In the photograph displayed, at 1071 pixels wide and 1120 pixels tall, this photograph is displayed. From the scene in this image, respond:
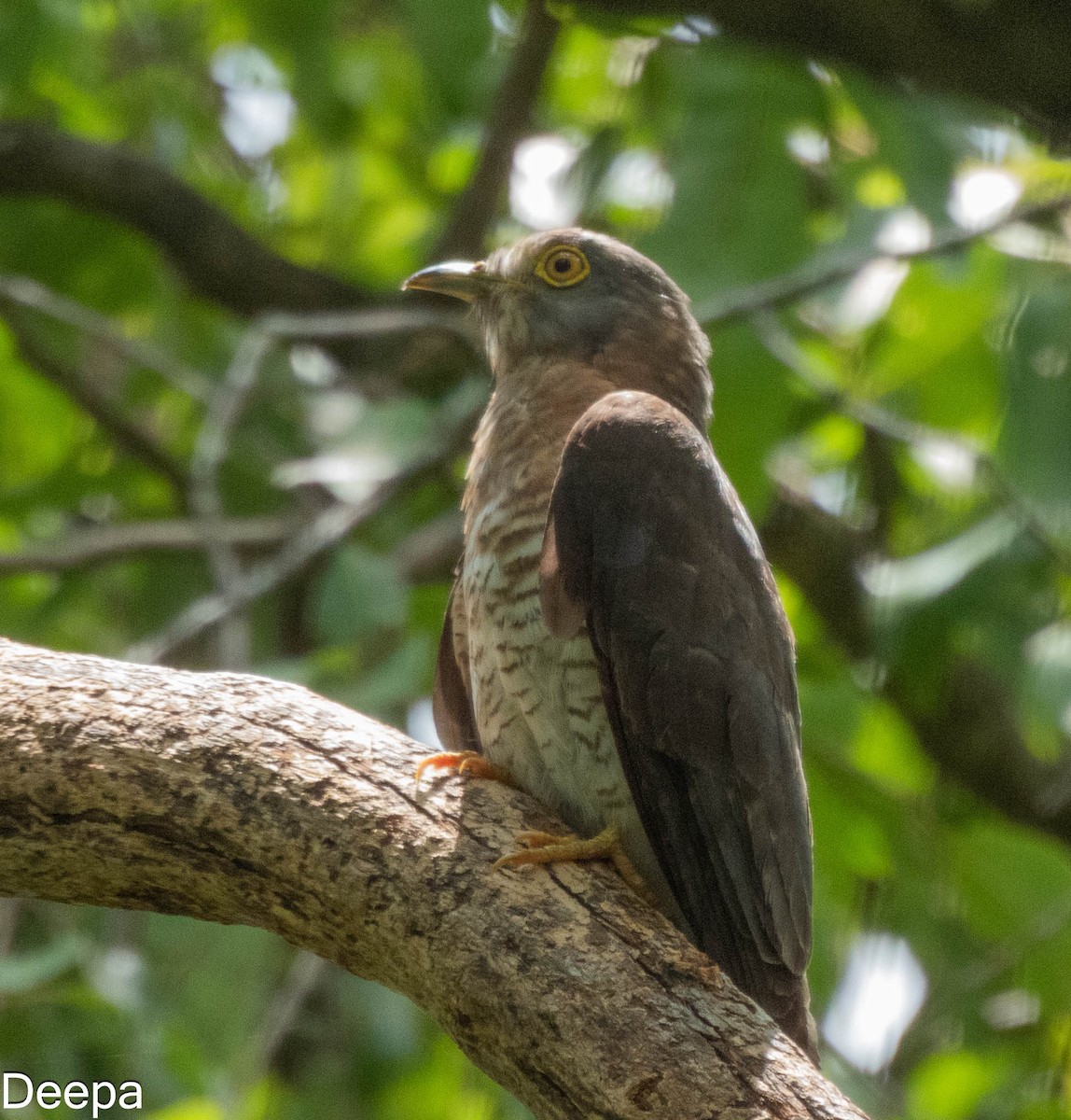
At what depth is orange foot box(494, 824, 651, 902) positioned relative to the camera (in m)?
2.69

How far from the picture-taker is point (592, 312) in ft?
13.5

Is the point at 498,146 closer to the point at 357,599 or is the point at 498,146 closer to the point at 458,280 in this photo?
the point at 458,280

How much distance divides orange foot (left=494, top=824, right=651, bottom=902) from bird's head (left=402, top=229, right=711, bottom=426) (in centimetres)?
144

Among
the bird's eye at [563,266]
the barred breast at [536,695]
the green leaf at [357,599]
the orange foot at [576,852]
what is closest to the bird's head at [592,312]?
the bird's eye at [563,266]

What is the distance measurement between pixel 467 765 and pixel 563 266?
171 centimetres

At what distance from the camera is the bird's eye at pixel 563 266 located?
4180 mm

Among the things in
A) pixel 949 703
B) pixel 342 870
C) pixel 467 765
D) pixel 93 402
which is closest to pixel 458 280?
pixel 467 765

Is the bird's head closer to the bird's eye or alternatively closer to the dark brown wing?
the bird's eye

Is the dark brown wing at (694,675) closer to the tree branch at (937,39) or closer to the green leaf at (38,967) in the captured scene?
the green leaf at (38,967)

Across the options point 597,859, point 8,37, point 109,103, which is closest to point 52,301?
point 8,37

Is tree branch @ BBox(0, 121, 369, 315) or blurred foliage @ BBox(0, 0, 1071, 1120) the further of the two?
tree branch @ BBox(0, 121, 369, 315)

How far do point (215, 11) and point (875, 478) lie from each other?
391 cm

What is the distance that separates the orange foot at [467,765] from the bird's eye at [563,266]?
1564 millimetres

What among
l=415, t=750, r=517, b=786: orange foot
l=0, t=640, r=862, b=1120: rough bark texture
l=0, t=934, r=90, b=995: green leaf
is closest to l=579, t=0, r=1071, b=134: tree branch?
l=0, t=640, r=862, b=1120: rough bark texture
